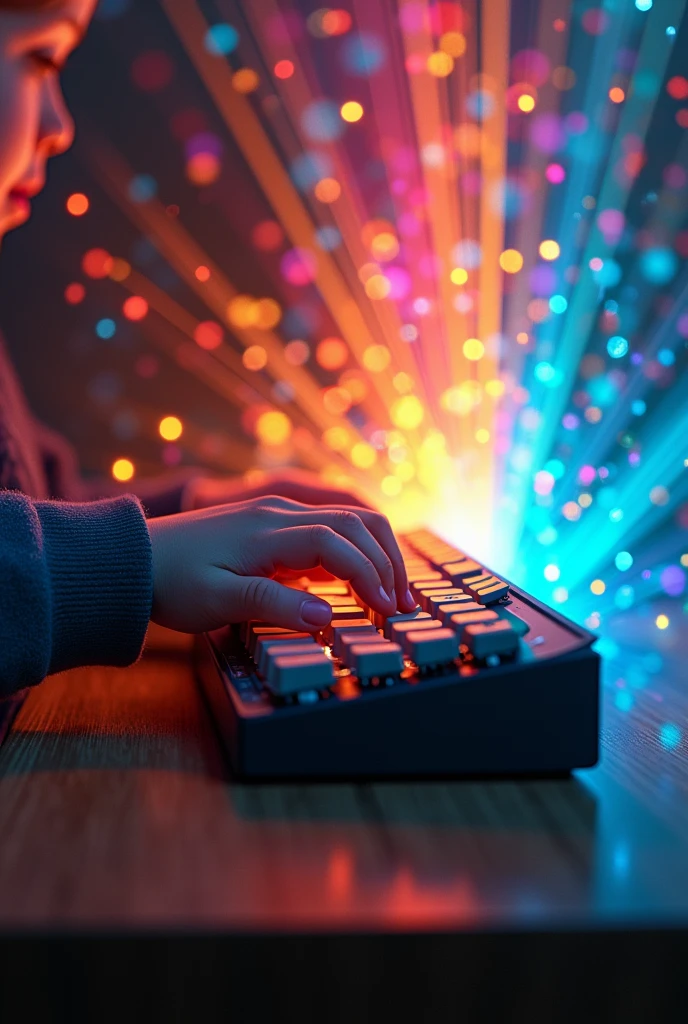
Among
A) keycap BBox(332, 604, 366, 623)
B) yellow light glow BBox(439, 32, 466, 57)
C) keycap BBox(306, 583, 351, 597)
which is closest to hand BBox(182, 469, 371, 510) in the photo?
keycap BBox(306, 583, 351, 597)

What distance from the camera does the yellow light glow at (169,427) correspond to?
119cm

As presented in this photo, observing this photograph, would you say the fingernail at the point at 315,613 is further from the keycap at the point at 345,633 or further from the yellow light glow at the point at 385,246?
the yellow light glow at the point at 385,246

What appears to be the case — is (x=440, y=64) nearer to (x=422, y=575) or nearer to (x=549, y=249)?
(x=549, y=249)

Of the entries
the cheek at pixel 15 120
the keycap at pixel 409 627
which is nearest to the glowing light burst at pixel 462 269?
the cheek at pixel 15 120

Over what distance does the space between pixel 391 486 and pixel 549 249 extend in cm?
34

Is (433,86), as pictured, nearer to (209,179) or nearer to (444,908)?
(209,179)

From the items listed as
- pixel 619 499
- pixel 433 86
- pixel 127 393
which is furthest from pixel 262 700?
pixel 433 86

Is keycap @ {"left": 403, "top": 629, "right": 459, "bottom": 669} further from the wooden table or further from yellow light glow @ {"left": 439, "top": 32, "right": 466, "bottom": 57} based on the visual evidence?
yellow light glow @ {"left": 439, "top": 32, "right": 466, "bottom": 57}

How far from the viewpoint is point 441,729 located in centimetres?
50

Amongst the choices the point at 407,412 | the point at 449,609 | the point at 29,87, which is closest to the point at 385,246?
the point at 407,412

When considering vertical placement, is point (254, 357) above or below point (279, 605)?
above

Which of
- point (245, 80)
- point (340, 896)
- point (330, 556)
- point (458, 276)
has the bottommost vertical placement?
point (340, 896)

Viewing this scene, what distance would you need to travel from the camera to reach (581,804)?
1.61 ft

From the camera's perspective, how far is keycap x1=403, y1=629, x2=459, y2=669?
1.69ft
